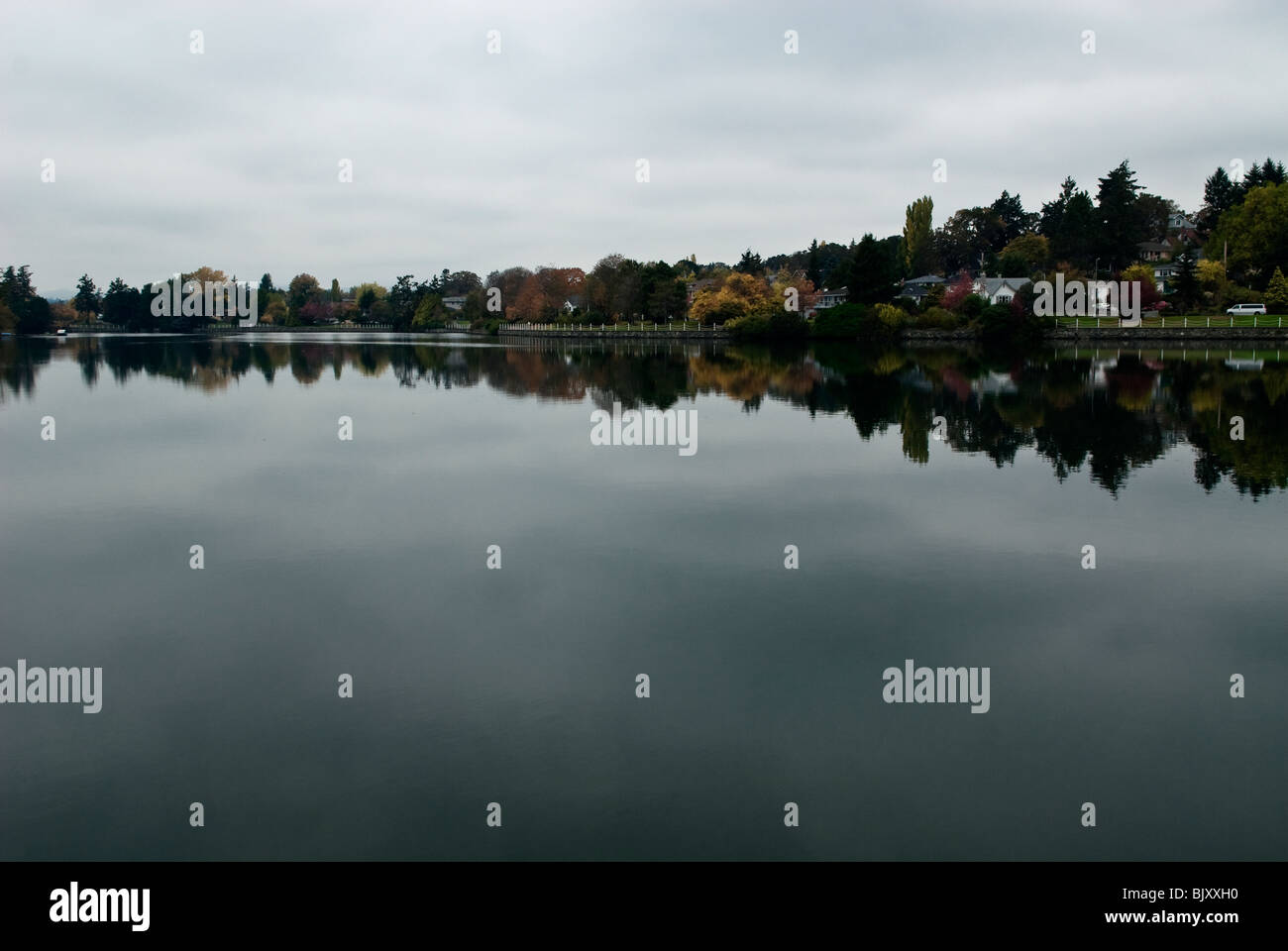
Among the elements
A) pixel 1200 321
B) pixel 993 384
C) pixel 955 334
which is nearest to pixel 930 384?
pixel 993 384

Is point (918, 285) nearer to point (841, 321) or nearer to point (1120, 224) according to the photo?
point (1120, 224)

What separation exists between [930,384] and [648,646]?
3088 centimetres

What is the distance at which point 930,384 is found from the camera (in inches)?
1512

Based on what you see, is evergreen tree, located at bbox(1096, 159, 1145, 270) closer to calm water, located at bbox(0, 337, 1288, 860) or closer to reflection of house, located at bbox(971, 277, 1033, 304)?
reflection of house, located at bbox(971, 277, 1033, 304)

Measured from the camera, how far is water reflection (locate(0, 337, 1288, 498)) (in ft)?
73.0

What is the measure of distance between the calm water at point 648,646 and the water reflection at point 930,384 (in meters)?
0.48

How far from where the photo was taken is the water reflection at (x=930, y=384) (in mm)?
22250

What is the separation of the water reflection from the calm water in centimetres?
48

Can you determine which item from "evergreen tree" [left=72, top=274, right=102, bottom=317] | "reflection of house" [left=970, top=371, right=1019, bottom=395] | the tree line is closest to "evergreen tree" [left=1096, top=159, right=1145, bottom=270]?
the tree line

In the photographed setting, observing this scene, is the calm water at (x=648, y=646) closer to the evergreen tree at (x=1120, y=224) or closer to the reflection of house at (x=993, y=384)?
the reflection of house at (x=993, y=384)

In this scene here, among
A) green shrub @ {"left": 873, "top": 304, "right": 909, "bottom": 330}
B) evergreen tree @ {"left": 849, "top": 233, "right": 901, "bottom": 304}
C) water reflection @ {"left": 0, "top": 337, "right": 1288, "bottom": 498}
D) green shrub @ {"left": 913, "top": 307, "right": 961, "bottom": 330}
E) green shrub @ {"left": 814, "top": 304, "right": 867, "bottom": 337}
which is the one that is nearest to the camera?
water reflection @ {"left": 0, "top": 337, "right": 1288, "bottom": 498}

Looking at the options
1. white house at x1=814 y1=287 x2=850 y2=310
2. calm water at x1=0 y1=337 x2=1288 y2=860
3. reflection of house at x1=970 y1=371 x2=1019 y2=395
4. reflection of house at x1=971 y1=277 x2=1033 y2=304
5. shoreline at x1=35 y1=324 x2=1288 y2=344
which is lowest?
calm water at x1=0 y1=337 x2=1288 y2=860

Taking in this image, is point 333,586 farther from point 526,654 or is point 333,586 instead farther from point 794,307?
point 794,307
